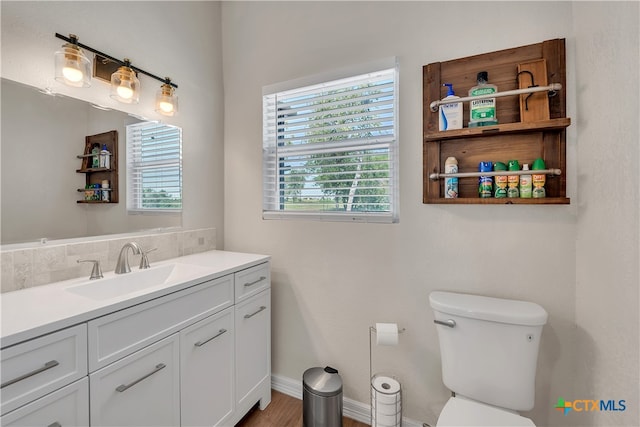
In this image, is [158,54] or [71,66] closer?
[71,66]

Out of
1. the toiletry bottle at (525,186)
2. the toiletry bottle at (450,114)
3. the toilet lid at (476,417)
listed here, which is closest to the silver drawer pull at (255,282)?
the toilet lid at (476,417)

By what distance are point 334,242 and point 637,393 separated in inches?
52.1

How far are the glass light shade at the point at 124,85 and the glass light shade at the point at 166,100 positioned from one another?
6.4 inches

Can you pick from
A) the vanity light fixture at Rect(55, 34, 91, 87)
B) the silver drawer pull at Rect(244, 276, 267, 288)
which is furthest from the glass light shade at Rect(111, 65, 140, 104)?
the silver drawer pull at Rect(244, 276, 267, 288)

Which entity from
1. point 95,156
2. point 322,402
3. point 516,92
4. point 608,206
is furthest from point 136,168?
point 608,206

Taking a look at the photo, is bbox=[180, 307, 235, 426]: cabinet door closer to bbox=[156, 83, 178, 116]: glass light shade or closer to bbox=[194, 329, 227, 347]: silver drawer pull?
bbox=[194, 329, 227, 347]: silver drawer pull

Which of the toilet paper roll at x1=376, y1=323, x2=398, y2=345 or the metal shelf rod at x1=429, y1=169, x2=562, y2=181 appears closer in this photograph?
the metal shelf rod at x1=429, y1=169, x2=562, y2=181

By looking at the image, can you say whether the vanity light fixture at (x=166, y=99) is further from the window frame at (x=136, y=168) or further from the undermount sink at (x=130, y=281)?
the undermount sink at (x=130, y=281)

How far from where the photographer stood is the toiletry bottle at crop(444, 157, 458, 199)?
1.39 m

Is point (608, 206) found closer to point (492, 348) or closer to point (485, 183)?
point (485, 183)

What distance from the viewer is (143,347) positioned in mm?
1064

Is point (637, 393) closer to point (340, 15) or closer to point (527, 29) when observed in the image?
point (527, 29)

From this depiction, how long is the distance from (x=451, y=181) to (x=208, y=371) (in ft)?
5.02

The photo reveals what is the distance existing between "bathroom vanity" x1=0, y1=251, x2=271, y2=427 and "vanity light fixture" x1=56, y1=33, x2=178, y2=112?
3.04 feet
